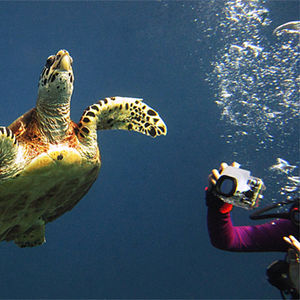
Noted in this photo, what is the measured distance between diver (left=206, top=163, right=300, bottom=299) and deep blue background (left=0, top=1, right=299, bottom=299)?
25.8 feet

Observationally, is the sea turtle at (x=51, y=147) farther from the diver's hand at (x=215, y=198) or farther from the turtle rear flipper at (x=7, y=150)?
the diver's hand at (x=215, y=198)

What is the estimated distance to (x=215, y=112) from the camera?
1431 centimetres

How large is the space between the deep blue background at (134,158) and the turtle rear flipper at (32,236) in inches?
310

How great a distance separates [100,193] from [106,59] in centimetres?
1419

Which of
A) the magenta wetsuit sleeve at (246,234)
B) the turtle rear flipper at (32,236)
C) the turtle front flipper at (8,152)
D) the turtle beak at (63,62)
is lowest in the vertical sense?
the turtle rear flipper at (32,236)

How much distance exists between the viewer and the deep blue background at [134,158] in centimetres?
1105

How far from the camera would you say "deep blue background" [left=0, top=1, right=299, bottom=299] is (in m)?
11.0

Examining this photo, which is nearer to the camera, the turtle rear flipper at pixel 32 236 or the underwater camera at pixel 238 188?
the underwater camera at pixel 238 188

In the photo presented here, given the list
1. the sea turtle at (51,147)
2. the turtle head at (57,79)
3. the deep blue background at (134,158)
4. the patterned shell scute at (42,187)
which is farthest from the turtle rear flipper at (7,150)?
the deep blue background at (134,158)

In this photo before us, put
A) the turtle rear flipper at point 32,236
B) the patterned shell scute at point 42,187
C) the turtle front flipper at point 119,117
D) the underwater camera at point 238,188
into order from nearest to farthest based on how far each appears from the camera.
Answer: the underwater camera at point 238,188 → the patterned shell scute at point 42,187 → the turtle front flipper at point 119,117 → the turtle rear flipper at point 32,236

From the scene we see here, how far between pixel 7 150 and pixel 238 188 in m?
1.64

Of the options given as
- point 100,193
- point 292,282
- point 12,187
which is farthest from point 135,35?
point 100,193

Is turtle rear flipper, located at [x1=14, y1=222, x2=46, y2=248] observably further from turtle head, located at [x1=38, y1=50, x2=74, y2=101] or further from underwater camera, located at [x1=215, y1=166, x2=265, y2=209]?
underwater camera, located at [x1=215, y1=166, x2=265, y2=209]

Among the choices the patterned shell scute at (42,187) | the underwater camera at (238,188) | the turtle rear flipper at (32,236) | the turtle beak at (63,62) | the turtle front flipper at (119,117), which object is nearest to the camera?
the underwater camera at (238,188)
